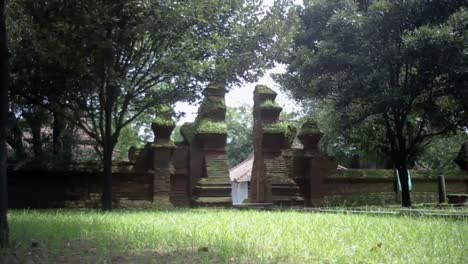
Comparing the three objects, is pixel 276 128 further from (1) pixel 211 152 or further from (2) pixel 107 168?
(2) pixel 107 168

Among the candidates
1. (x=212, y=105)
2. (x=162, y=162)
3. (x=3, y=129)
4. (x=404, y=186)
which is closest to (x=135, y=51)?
(x=212, y=105)

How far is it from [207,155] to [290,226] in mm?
7377

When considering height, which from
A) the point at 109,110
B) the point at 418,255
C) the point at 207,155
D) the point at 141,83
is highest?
the point at 141,83

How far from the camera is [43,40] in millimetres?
9906

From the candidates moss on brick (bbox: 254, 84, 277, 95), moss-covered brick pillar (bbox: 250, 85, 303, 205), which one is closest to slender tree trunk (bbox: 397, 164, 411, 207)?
moss-covered brick pillar (bbox: 250, 85, 303, 205)

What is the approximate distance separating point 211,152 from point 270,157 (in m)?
1.85

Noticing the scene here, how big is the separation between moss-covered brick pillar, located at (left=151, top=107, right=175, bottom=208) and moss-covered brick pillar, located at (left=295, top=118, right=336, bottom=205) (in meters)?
4.32

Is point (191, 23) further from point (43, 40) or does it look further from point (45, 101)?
point (45, 101)

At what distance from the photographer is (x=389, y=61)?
14.0 metres

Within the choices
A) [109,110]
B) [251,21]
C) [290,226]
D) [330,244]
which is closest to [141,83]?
[109,110]

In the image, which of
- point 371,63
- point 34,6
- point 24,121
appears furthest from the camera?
point 24,121

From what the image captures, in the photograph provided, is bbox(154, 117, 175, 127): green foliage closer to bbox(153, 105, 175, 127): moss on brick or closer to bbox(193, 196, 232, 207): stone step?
bbox(153, 105, 175, 127): moss on brick

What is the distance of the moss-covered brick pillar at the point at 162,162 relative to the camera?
1330 cm

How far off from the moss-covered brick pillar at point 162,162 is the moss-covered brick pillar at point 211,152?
736 mm
